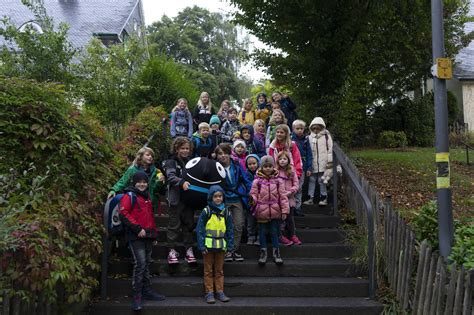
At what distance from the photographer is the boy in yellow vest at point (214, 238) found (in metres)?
5.71

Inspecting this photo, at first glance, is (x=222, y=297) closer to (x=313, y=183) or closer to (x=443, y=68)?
(x=313, y=183)

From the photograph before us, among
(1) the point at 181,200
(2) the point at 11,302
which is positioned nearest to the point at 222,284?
(1) the point at 181,200

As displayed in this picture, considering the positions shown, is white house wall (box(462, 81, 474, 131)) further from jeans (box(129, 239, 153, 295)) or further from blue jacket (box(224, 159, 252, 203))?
jeans (box(129, 239, 153, 295))

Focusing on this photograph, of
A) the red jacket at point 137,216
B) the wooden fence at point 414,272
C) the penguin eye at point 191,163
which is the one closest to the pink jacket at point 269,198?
the penguin eye at point 191,163

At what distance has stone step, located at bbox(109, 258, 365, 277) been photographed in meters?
6.29

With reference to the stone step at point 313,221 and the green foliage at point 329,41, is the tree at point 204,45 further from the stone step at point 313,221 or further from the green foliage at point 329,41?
the stone step at point 313,221

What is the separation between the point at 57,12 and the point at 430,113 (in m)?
23.6

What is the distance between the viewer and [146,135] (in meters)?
9.90

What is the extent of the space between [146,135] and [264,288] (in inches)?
195

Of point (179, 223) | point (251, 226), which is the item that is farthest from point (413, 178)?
point (179, 223)

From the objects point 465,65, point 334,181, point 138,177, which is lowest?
point 334,181

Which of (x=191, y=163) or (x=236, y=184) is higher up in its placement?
(x=191, y=163)

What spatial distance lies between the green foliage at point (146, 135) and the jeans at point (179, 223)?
155 cm

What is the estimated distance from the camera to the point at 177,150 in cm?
664
